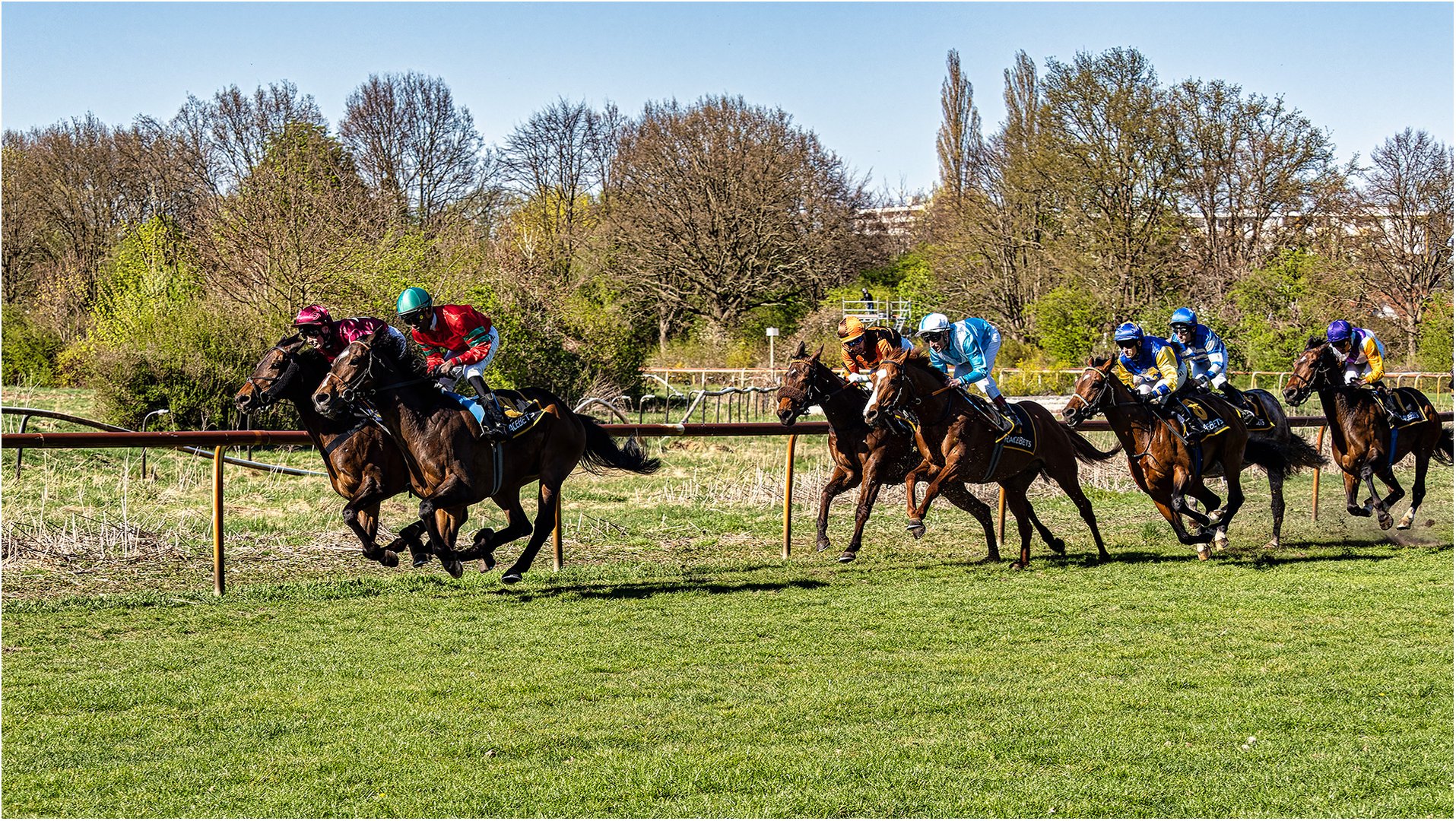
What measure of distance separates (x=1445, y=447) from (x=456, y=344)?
10.6 m

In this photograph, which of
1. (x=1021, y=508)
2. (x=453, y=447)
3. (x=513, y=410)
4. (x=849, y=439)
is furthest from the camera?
(x=1021, y=508)

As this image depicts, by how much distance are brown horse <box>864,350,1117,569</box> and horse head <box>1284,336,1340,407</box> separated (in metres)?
2.91

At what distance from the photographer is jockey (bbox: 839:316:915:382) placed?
1005 centimetres

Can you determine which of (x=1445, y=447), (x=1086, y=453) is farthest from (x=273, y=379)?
(x=1445, y=447)

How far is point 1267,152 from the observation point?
33.6 metres

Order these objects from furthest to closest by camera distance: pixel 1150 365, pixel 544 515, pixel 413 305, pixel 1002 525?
1. pixel 1002 525
2. pixel 1150 365
3. pixel 544 515
4. pixel 413 305

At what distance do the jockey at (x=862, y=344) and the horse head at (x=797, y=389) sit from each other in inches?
15.1

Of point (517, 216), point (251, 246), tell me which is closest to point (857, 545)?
point (251, 246)

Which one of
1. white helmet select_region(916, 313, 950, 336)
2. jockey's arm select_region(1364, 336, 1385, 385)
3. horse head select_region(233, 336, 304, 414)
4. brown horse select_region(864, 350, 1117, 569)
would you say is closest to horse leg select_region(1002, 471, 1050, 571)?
brown horse select_region(864, 350, 1117, 569)

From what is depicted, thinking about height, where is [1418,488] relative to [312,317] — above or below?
below

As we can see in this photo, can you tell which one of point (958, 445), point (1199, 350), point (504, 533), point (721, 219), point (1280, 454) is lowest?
point (504, 533)

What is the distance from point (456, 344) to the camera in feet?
29.1

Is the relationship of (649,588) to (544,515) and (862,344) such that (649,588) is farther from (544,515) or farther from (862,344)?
(862,344)

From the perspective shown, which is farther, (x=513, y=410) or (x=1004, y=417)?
(x=1004, y=417)
